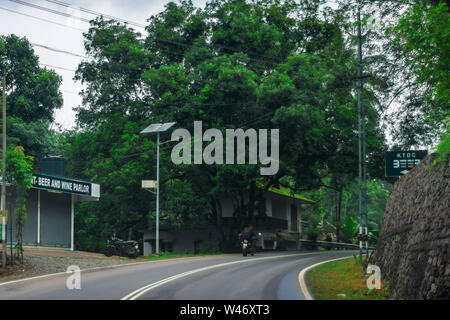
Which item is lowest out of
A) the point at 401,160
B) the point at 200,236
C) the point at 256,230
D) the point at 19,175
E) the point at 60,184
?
the point at 200,236

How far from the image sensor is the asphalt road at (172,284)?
622 inches

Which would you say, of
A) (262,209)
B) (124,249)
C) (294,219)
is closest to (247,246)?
(124,249)

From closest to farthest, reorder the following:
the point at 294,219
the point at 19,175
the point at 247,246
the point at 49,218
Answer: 1. the point at 19,175
2. the point at 247,246
3. the point at 49,218
4. the point at 294,219

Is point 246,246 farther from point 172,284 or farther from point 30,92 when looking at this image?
point 30,92

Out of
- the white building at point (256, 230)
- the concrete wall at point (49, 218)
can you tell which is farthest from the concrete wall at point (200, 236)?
the concrete wall at point (49, 218)

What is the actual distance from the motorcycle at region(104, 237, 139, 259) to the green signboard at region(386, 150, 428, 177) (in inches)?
572

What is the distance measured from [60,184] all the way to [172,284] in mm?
17683

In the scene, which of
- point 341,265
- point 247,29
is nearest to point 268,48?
point 247,29

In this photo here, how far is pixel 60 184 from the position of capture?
34.1 m

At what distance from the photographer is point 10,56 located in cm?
5541

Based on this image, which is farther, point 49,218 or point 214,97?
point 214,97

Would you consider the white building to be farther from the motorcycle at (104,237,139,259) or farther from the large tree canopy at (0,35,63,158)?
the motorcycle at (104,237,139,259)

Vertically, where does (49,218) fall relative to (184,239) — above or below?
above

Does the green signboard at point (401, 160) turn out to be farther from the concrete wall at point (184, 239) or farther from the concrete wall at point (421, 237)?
the concrete wall at point (184, 239)
